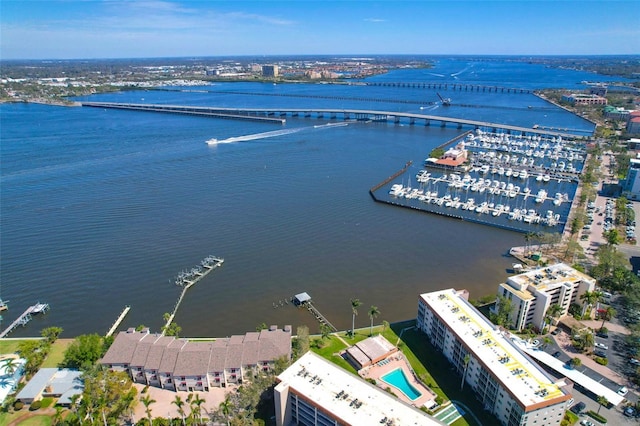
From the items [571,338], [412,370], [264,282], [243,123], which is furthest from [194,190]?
[243,123]

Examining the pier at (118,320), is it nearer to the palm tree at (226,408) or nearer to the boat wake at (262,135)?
the palm tree at (226,408)

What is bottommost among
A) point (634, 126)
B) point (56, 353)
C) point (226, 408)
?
point (56, 353)

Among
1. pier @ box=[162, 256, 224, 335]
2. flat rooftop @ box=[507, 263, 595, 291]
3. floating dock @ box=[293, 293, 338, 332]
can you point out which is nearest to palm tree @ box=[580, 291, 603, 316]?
flat rooftop @ box=[507, 263, 595, 291]

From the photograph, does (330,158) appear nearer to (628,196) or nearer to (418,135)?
(418,135)

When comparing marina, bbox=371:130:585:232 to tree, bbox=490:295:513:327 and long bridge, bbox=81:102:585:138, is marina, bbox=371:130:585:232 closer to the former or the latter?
tree, bbox=490:295:513:327

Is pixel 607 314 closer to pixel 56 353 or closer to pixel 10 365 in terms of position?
pixel 56 353

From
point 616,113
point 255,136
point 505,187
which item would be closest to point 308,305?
point 505,187
